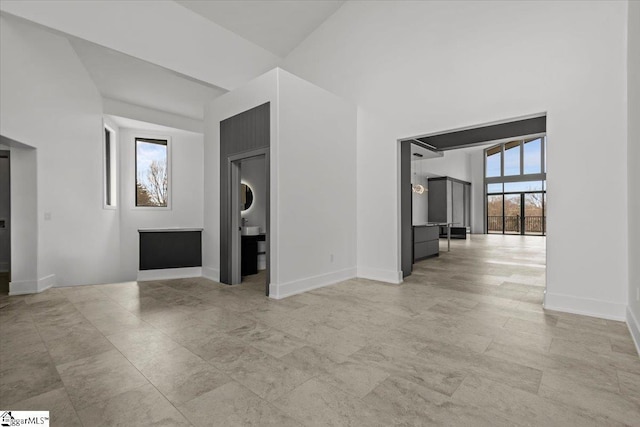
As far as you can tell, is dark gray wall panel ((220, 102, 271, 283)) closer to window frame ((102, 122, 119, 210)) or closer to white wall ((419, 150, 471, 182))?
window frame ((102, 122, 119, 210))

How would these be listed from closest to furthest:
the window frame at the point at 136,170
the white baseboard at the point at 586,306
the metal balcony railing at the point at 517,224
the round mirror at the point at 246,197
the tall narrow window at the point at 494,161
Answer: the white baseboard at the point at 586,306 < the round mirror at the point at 246,197 < the window frame at the point at 136,170 < the metal balcony railing at the point at 517,224 < the tall narrow window at the point at 494,161

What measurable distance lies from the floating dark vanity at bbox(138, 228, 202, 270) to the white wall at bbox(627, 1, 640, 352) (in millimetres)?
5765

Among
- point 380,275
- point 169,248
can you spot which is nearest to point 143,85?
point 169,248

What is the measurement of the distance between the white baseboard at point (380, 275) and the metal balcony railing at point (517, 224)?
1269 centimetres

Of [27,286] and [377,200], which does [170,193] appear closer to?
[27,286]

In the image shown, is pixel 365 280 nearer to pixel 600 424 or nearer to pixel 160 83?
pixel 600 424

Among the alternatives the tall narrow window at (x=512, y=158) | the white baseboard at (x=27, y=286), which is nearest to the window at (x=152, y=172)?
the white baseboard at (x=27, y=286)

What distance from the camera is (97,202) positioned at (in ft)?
20.5

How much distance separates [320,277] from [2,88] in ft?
15.7

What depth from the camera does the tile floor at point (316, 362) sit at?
170 centimetres

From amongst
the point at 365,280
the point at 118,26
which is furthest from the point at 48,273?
the point at 365,280

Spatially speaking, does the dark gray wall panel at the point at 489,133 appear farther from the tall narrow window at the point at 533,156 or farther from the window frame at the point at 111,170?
the tall narrow window at the point at 533,156

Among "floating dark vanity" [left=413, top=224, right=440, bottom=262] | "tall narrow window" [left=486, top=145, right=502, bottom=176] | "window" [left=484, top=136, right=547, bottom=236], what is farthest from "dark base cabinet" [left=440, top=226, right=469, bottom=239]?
"floating dark vanity" [left=413, top=224, right=440, bottom=262]

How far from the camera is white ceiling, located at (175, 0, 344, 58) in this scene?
500 centimetres
